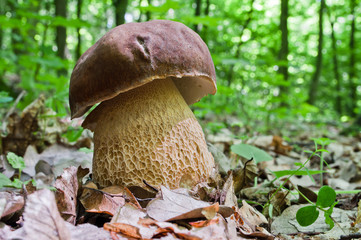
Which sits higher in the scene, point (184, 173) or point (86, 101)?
point (86, 101)

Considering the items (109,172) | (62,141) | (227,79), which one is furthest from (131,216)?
(227,79)

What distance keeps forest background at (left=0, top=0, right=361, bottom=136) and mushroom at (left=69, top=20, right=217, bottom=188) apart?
A: 1167 mm

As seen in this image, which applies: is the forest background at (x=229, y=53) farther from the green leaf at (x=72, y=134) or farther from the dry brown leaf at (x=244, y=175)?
the dry brown leaf at (x=244, y=175)

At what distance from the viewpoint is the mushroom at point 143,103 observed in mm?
1546

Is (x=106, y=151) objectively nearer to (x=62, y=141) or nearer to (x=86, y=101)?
(x=86, y=101)

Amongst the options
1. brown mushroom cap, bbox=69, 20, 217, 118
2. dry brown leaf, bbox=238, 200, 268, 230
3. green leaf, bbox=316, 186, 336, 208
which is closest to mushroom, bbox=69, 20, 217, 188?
brown mushroom cap, bbox=69, 20, 217, 118

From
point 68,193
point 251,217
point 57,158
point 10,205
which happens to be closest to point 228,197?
point 251,217

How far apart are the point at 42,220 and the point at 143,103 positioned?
0.98m

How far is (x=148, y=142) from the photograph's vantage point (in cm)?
177

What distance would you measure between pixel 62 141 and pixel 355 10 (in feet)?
51.9

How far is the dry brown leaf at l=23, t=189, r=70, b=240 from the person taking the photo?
3.31ft

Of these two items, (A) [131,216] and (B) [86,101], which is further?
(B) [86,101]

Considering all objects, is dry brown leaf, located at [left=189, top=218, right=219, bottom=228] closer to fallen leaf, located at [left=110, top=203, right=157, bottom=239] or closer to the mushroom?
fallen leaf, located at [left=110, top=203, right=157, bottom=239]

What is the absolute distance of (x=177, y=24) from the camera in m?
1.77
